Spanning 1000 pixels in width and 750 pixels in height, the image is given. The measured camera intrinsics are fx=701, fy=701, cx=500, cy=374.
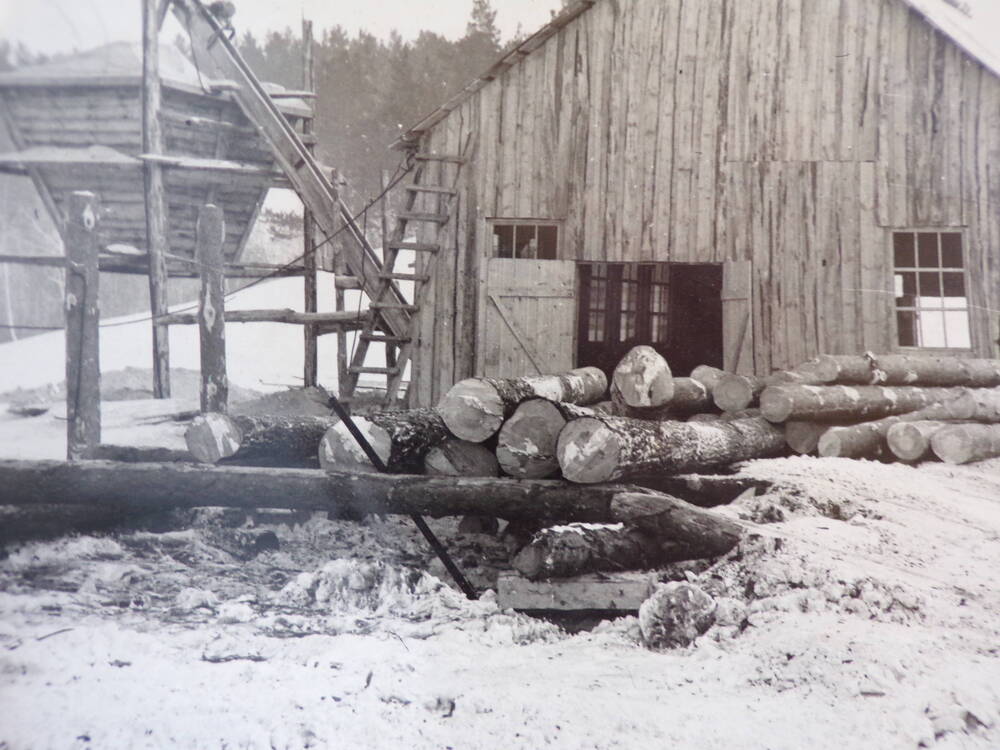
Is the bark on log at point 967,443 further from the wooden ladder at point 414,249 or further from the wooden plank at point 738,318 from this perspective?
the wooden ladder at point 414,249

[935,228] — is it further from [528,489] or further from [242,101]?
[242,101]

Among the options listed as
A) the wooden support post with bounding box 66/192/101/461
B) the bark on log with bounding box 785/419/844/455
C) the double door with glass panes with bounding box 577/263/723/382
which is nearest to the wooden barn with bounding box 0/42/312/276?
the wooden support post with bounding box 66/192/101/461

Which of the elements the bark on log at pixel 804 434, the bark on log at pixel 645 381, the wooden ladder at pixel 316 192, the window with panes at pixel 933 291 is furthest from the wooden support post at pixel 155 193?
the window with panes at pixel 933 291

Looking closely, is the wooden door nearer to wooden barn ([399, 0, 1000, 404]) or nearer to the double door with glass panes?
wooden barn ([399, 0, 1000, 404])

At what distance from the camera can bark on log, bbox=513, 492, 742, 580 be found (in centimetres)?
364

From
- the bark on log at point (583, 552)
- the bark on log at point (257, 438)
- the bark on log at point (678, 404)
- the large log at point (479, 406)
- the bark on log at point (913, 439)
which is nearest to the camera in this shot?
the bark on log at point (583, 552)

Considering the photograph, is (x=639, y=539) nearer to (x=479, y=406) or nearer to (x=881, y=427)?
(x=479, y=406)

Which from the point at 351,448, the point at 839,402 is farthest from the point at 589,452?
the point at 839,402

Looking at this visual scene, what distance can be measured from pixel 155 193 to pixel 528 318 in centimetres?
440

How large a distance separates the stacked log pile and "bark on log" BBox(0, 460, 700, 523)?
12 mm

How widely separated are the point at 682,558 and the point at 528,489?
923 millimetres

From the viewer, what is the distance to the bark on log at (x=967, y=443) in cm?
452

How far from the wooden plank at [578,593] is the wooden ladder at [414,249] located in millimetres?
4629

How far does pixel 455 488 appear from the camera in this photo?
3861 millimetres
